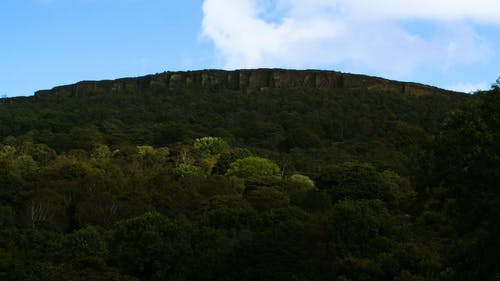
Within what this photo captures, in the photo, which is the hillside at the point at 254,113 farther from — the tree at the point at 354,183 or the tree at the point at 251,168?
the tree at the point at 354,183

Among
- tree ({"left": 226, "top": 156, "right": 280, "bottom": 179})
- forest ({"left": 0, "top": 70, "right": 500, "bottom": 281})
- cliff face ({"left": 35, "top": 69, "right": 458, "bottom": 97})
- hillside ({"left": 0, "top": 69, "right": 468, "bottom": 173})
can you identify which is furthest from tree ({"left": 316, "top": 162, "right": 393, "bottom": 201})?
cliff face ({"left": 35, "top": 69, "right": 458, "bottom": 97})

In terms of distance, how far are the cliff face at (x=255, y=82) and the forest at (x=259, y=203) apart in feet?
145

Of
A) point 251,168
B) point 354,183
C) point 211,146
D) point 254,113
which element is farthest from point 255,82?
point 354,183

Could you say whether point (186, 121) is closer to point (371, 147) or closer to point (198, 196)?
point (371, 147)

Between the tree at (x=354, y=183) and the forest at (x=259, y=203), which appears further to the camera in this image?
the tree at (x=354, y=183)

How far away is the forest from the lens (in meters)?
20.9

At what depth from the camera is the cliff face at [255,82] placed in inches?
6880

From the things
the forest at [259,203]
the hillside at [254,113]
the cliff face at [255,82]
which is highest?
the cliff face at [255,82]

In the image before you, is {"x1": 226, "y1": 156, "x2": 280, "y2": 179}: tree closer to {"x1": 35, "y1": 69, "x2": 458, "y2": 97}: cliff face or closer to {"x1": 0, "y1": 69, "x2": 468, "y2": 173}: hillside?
{"x1": 0, "y1": 69, "x2": 468, "y2": 173}: hillside

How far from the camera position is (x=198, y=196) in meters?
60.0

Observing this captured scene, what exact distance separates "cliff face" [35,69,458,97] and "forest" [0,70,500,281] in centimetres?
4427

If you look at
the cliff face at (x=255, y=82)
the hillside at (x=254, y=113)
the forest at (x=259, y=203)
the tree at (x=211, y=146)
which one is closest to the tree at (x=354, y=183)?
the forest at (x=259, y=203)

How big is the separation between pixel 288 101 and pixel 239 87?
3342 cm

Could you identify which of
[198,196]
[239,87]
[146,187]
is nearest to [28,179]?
[146,187]
